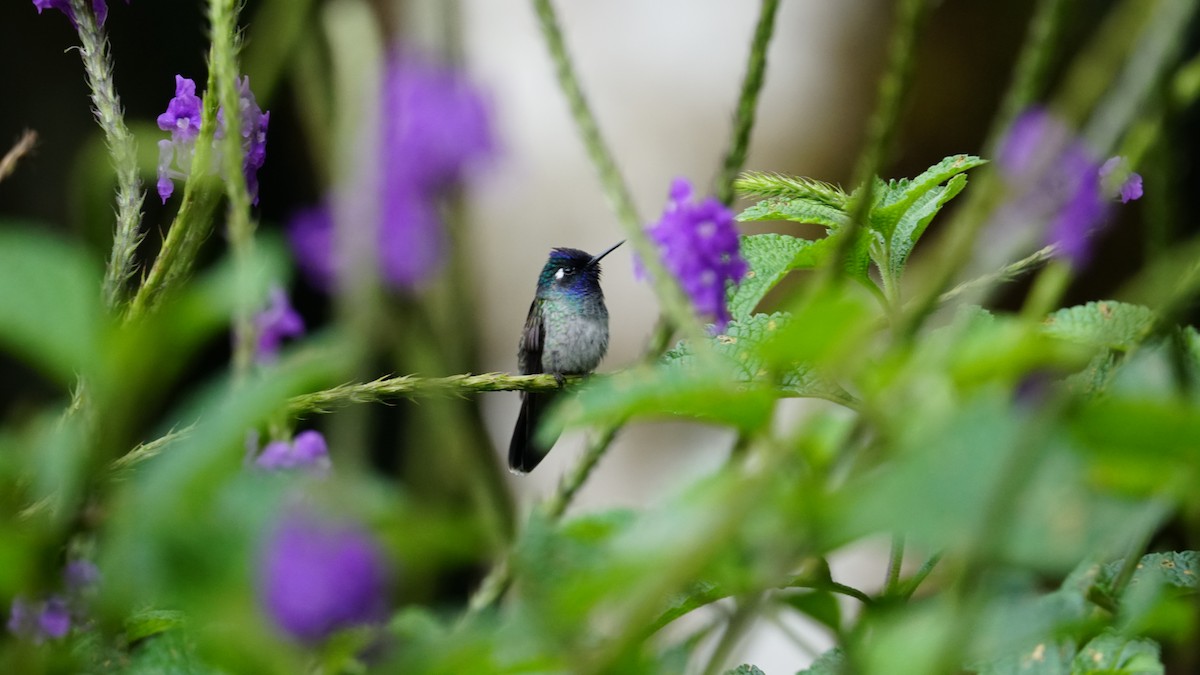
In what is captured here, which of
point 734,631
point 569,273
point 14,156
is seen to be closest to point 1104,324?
point 734,631

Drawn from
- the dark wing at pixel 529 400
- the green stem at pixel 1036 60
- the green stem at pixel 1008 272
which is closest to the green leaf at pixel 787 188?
the green stem at pixel 1008 272

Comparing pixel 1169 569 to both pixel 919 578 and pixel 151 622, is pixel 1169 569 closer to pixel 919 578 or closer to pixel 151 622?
pixel 919 578

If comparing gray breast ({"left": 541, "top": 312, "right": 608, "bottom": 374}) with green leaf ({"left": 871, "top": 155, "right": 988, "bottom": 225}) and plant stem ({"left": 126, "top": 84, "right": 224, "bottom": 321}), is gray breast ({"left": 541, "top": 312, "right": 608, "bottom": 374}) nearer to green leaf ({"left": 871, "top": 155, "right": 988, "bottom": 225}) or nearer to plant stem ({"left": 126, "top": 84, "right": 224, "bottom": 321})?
green leaf ({"left": 871, "top": 155, "right": 988, "bottom": 225})

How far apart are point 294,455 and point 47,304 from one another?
356 millimetres

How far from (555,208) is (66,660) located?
7.16 ft

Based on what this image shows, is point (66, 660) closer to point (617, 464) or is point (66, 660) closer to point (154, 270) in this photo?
point (154, 270)

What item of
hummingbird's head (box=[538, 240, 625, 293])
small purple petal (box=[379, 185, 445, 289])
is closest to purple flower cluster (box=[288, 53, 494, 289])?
small purple petal (box=[379, 185, 445, 289])

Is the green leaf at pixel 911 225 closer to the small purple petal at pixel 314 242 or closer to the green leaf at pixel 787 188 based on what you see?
the green leaf at pixel 787 188

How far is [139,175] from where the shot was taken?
2.58 ft

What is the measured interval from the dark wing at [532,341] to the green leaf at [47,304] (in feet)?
6.14

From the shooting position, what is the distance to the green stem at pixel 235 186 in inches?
17.2

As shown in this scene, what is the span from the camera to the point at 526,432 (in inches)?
87.4

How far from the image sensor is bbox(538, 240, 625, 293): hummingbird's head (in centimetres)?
218

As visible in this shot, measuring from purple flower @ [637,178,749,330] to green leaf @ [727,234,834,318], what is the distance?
0.08 meters
